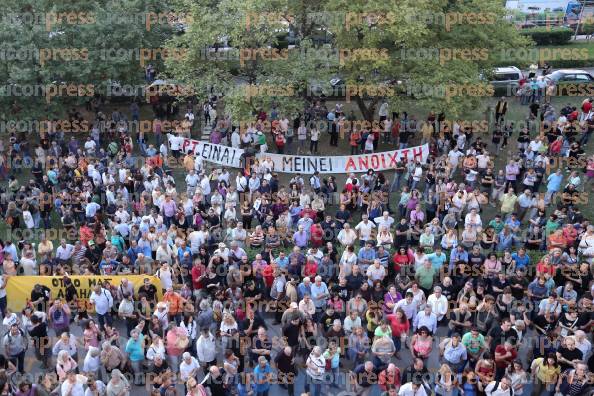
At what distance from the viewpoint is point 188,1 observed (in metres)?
25.9

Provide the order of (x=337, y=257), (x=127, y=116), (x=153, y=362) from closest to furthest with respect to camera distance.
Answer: (x=153, y=362) < (x=337, y=257) < (x=127, y=116)

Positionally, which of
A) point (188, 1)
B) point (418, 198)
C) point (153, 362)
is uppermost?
point (188, 1)

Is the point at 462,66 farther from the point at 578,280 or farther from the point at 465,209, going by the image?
the point at 578,280

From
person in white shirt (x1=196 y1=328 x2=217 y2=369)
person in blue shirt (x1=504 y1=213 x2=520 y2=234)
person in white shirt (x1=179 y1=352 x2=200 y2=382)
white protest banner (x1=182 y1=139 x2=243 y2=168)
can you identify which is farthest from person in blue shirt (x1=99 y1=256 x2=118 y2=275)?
person in blue shirt (x1=504 y1=213 x2=520 y2=234)

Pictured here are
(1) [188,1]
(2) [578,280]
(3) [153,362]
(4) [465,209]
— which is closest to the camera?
(3) [153,362]

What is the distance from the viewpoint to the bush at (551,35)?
42.4m

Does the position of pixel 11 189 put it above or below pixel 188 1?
below

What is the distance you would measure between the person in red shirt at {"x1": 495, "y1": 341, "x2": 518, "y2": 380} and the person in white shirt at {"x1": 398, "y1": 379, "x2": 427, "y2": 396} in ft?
6.41

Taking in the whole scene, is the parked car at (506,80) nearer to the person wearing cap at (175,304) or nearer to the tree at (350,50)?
the tree at (350,50)

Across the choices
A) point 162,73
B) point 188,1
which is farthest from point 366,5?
point 162,73

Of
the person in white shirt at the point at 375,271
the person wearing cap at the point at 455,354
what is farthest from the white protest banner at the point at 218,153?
the person wearing cap at the point at 455,354

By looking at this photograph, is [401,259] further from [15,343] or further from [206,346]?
[15,343]

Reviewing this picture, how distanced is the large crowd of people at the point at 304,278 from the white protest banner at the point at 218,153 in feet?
3.95

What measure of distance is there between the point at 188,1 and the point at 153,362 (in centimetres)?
1538
